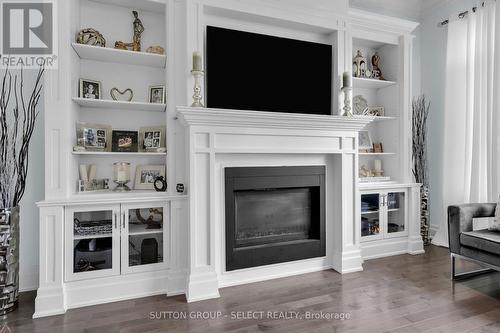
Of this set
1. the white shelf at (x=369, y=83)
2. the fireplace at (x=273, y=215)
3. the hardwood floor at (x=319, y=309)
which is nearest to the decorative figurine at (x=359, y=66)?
the white shelf at (x=369, y=83)

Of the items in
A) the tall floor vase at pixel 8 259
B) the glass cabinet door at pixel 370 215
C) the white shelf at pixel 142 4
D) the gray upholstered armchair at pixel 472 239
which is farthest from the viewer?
the glass cabinet door at pixel 370 215

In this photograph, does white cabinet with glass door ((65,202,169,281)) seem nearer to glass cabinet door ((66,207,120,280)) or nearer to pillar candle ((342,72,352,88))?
glass cabinet door ((66,207,120,280))

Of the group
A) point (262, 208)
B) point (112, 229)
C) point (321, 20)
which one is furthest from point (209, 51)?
point (112, 229)

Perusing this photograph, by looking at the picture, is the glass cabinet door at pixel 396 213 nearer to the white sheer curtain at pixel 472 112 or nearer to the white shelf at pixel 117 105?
the white sheer curtain at pixel 472 112

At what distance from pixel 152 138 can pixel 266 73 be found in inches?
49.9

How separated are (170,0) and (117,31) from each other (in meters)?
0.59

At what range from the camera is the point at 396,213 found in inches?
140

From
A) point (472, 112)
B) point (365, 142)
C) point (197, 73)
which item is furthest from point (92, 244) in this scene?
point (472, 112)

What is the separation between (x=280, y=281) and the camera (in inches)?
109

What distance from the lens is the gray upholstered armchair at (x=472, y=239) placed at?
7.79 feet

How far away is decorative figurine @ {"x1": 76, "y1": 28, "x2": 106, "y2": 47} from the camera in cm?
249

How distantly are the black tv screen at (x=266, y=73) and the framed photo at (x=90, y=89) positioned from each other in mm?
988

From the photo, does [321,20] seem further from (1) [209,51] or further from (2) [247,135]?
(2) [247,135]

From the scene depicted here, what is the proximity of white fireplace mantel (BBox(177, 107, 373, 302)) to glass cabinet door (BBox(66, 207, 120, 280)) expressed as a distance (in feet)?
2.12
